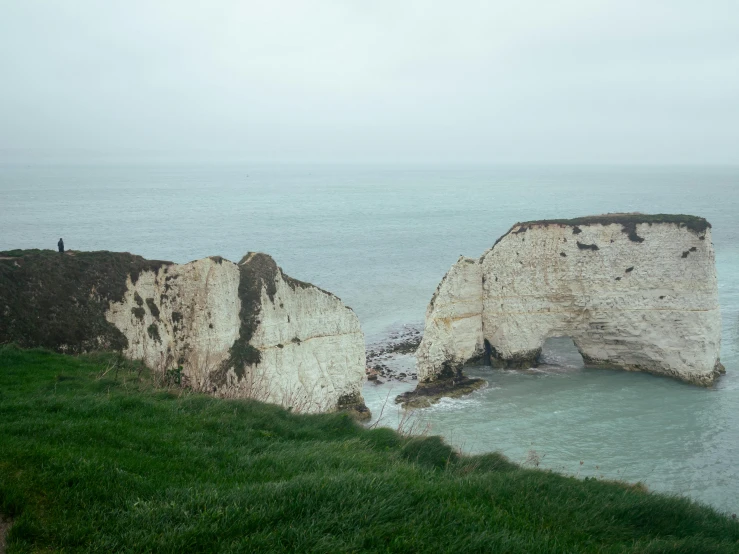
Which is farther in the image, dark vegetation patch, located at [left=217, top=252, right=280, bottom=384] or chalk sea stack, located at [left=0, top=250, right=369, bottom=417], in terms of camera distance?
dark vegetation patch, located at [left=217, top=252, right=280, bottom=384]

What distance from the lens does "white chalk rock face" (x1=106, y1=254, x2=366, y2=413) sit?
22.9 metres

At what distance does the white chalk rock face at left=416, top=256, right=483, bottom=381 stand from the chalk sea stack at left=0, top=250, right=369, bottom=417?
537cm

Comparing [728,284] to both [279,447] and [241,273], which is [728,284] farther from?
[279,447]

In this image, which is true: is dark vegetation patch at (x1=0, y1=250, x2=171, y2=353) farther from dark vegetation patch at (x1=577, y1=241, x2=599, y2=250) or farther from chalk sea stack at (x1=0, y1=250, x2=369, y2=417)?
dark vegetation patch at (x1=577, y1=241, x2=599, y2=250)

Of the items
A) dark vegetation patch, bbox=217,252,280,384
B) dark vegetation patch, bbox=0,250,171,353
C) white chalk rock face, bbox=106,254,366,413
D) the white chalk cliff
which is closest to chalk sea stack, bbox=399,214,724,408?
the white chalk cliff

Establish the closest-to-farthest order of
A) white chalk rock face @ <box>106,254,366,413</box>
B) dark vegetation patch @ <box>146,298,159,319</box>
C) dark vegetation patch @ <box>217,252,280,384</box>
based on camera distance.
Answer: white chalk rock face @ <box>106,254,366,413</box> → dark vegetation patch @ <box>146,298,159,319</box> → dark vegetation patch @ <box>217,252,280,384</box>

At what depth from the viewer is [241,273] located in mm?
25422

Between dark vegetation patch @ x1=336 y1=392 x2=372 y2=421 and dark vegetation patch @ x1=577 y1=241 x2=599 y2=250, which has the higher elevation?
dark vegetation patch @ x1=577 y1=241 x2=599 y2=250

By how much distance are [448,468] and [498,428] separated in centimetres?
1629

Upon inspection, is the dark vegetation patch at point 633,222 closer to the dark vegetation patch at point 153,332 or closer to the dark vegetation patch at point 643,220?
the dark vegetation patch at point 643,220

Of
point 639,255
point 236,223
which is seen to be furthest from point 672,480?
point 236,223

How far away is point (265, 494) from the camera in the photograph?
7.71 metres

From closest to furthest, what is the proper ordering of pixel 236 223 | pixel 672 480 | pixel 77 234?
pixel 672 480, pixel 77 234, pixel 236 223

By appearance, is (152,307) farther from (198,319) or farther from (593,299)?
(593,299)
